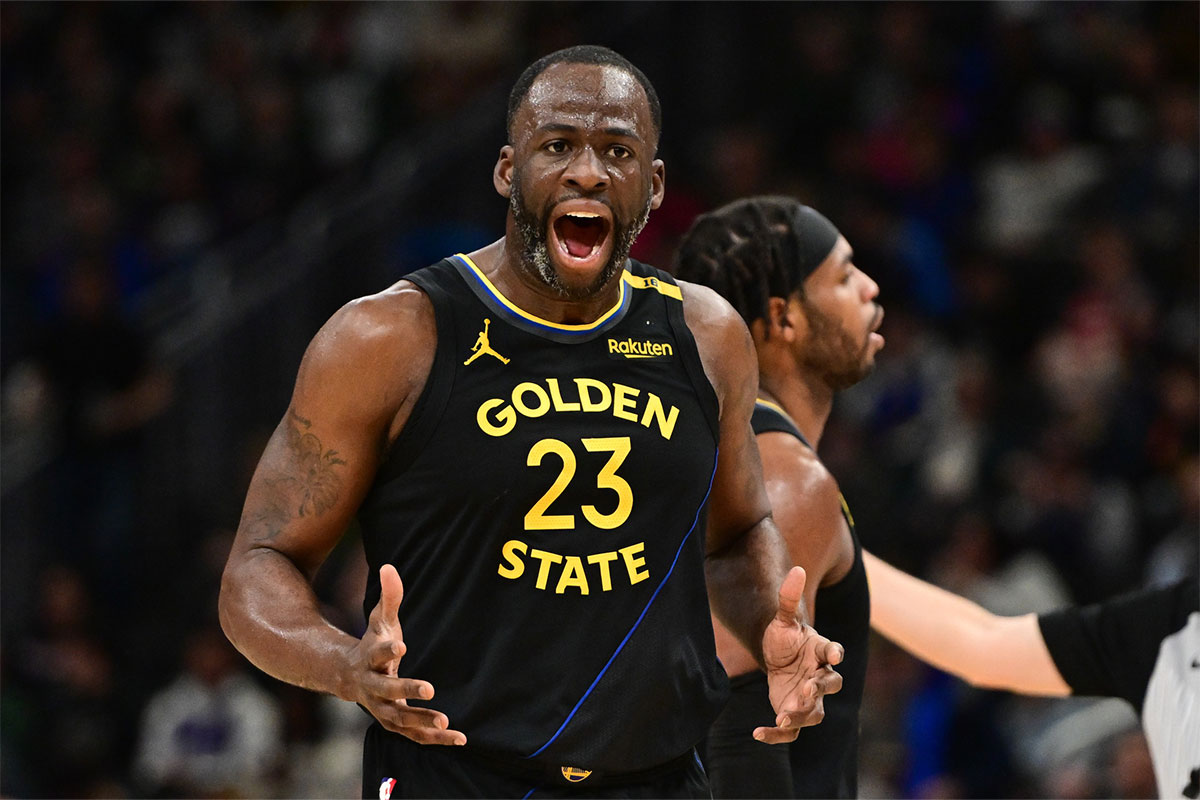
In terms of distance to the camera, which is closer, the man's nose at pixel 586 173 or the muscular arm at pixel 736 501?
the man's nose at pixel 586 173

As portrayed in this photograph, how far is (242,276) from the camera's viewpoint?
9602mm

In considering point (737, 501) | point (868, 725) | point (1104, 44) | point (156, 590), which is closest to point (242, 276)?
point (156, 590)

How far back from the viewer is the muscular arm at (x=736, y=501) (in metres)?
3.13

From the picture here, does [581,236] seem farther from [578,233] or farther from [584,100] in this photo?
[584,100]

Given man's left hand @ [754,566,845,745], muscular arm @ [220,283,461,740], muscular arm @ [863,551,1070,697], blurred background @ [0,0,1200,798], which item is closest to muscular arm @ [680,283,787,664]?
man's left hand @ [754,566,845,745]

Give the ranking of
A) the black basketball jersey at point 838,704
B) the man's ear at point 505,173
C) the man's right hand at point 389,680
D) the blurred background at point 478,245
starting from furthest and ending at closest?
the blurred background at point 478,245 → the black basketball jersey at point 838,704 → the man's ear at point 505,173 → the man's right hand at point 389,680

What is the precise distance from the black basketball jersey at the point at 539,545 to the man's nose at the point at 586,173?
0.27m

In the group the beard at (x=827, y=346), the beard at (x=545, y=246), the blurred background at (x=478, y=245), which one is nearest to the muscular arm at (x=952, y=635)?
the beard at (x=827, y=346)

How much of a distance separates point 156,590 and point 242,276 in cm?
207

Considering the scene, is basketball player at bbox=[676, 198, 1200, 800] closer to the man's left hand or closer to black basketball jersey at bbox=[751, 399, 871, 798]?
black basketball jersey at bbox=[751, 399, 871, 798]

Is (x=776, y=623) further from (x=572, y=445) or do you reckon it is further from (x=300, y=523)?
(x=300, y=523)

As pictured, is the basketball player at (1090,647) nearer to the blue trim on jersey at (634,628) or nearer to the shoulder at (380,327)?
the blue trim on jersey at (634,628)

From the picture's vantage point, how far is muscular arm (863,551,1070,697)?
14.5ft

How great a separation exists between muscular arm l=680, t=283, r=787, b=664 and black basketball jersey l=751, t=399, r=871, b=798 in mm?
518
